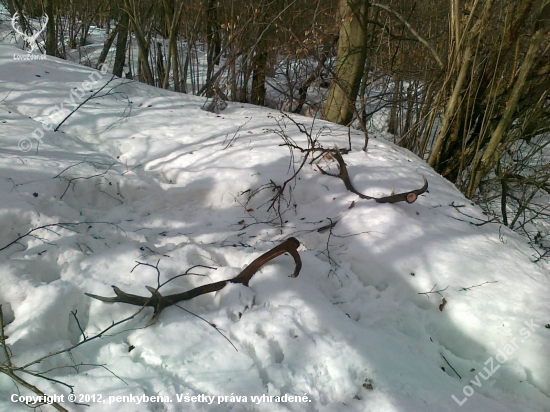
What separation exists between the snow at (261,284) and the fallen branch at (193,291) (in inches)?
1.6

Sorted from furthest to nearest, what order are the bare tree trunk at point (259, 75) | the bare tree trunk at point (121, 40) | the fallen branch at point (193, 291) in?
the bare tree trunk at point (121, 40), the bare tree trunk at point (259, 75), the fallen branch at point (193, 291)

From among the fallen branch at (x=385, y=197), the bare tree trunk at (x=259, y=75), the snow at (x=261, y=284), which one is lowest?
the snow at (x=261, y=284)

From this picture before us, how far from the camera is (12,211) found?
214 centimetres

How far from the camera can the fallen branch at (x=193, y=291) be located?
174cm

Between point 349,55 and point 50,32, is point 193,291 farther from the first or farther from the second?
point 50,32

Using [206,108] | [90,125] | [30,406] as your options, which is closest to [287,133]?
[206,108]

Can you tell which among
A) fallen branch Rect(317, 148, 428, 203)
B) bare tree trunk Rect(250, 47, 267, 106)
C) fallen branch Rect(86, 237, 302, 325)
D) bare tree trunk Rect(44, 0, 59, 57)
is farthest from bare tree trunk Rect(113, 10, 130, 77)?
fallen branch Rect(86, 237, 302, 325)

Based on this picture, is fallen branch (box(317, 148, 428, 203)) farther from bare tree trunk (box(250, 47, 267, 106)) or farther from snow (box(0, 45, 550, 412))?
bare tree trunk (box(250, 47, 267, 106))

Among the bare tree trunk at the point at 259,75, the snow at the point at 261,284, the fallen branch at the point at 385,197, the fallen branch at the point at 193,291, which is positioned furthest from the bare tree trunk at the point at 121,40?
the fallen branch at the point at 193,291

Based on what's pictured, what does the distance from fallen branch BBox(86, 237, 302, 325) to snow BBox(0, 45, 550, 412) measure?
0.04m

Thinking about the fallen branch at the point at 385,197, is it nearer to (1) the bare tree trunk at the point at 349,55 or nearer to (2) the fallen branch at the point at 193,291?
(2) the fallen branch at the point at 193,291

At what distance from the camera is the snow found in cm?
152

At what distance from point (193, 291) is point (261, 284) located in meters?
0.36

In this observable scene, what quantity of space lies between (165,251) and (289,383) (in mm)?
1080
